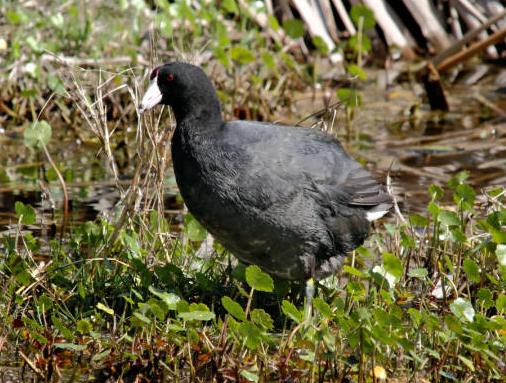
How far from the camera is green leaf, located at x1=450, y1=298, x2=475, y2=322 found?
346 cm

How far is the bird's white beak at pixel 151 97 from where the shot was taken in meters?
3.90

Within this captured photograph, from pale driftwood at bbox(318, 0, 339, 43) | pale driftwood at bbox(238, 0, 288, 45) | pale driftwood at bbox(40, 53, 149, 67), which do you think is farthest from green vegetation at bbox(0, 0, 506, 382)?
pale driftwood at bbox(318, 0, 339, 43)

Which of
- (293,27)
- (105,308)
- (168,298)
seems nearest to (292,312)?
(168,298)

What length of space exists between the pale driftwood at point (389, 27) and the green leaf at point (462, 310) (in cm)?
470

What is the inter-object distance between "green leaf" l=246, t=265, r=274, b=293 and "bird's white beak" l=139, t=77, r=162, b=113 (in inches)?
31.5

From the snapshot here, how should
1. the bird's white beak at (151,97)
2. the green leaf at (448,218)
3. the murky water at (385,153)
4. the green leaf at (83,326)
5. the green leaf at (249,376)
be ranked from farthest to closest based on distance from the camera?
the murky water at (385,153), the green leaf at (448,218), the bird's white beak at (151,97), the green leaf at (83,326), the green leaf at (249,376)

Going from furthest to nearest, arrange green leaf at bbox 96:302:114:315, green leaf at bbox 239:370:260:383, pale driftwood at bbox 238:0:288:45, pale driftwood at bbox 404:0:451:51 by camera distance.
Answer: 1. pale driftwood at bbox 404:0:451:51
2. pale driftwood at bbox 238:0:288:45
3. green leaf at bbox 96:302:114:315
4. green leaf at bbox 239:370:260:383

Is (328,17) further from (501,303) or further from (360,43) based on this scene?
(501,303)

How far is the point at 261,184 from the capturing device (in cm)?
374

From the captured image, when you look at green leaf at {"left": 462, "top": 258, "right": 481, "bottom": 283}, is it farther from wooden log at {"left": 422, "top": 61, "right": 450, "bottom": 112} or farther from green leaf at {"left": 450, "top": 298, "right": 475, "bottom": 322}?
wooden log at {"left": 422, "top": 61, "right": 450, "bottom": 112}

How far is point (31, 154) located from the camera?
240 inches

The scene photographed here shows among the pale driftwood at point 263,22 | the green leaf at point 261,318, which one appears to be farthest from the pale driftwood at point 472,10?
the green leaf at point 261,318

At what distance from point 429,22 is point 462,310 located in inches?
193

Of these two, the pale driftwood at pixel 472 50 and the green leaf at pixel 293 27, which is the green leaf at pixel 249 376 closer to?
the green leaf at pixel 293 27
